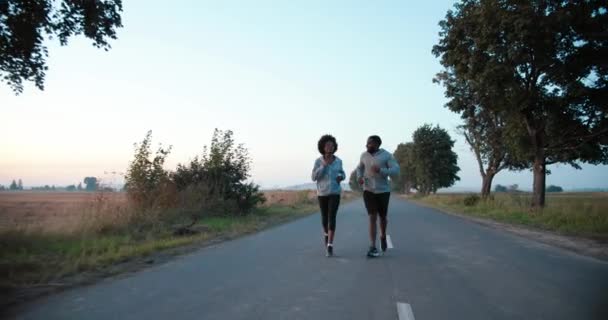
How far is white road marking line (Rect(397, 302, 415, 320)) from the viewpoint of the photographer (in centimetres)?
405

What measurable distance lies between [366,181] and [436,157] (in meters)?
48.9

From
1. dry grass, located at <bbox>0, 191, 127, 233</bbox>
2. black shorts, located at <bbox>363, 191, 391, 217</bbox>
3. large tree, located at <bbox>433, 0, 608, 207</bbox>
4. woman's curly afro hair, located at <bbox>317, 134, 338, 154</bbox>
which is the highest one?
large tree, located at <bbox>433, 0, 608, 207</bbox>

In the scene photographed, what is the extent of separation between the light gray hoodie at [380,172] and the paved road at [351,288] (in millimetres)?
1218

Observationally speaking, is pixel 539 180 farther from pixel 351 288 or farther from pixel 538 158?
pixel 351 288

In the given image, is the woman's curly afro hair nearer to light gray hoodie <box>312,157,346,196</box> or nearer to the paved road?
light gray hoodie <box>312,157,346,196</box>

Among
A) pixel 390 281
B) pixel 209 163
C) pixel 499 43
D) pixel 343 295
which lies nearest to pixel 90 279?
pixel 343 295

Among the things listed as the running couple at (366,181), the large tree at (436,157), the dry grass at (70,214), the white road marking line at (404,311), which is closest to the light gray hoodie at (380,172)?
the running couple at (366,181)

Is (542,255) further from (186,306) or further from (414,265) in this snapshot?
(186,306)

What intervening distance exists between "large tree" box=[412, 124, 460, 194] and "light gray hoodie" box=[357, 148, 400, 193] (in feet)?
158

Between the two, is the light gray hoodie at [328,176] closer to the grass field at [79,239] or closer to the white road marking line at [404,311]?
the white road marking line at [404,311]

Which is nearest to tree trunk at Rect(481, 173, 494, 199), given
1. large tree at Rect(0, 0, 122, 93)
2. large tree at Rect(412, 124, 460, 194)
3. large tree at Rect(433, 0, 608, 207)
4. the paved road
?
large tree at Rect(433, 0, 608, 207)

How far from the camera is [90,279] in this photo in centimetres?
600

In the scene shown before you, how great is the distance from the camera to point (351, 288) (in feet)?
17.0

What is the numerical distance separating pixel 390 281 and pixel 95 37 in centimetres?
648
